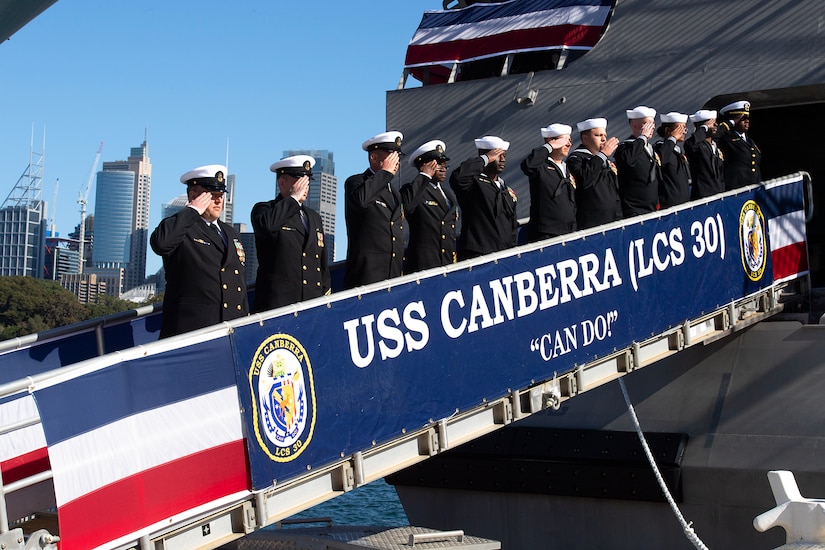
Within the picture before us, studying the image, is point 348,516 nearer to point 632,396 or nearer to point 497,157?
point 632,396

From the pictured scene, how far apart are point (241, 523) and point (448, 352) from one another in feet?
5.76

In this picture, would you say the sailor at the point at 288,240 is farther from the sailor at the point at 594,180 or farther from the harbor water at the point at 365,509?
the harbor water at the point at 365,509

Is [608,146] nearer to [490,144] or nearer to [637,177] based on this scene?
[637,177]

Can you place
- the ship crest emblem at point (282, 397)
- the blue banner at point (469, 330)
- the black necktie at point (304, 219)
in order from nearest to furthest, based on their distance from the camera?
the ship crest emblem at point (282, 397) < the blue banner at point (469, 330) < the black necktie at point (304, 219)

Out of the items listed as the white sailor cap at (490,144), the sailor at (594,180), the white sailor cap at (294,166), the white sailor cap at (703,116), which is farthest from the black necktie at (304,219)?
the white sailor cap at (703,116)

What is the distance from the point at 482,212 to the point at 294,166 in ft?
5.88

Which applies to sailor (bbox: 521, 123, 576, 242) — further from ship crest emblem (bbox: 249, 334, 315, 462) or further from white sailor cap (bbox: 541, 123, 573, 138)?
ship crest emblem (bbox: 249, 334, 315, 462)

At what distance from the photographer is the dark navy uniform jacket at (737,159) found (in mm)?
10492

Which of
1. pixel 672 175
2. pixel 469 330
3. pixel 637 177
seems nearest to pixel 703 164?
→ pixel 672 175

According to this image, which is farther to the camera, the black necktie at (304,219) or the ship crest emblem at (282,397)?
the black necktie at (304,219)

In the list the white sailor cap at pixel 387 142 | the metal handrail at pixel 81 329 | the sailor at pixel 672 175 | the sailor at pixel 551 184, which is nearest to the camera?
the metal handrail at pixel 81 329

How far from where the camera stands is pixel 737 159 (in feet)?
34.6

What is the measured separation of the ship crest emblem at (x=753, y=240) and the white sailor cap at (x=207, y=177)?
5244mm

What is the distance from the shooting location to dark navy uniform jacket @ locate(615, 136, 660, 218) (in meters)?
9.07
